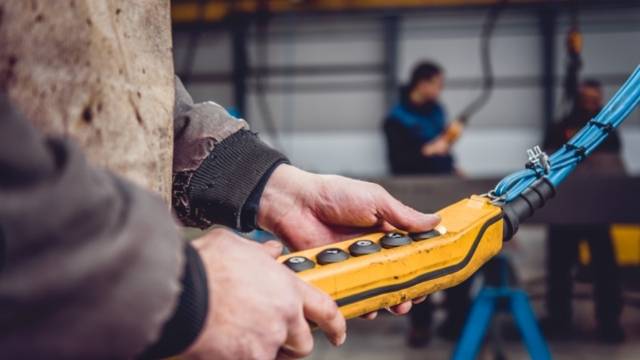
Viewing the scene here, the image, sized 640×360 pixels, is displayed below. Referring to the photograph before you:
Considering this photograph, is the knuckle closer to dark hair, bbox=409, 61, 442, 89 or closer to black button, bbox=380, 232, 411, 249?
black button, bbox=380, 232, 411, 249

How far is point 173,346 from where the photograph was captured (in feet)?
1.90

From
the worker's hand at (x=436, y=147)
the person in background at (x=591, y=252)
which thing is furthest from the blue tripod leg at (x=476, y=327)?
the worker's hand at (x=436, y=147)

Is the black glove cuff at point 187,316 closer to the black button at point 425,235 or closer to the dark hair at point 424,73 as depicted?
the black button at point 425,235

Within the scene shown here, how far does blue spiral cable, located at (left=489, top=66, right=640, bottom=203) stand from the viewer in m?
1.00

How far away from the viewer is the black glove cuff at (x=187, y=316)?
1.85 feet

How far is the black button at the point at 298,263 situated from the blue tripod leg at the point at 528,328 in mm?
2003

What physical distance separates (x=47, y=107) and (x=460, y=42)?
639 centimetres

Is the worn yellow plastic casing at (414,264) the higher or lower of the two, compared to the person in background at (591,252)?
higher

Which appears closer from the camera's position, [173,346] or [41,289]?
[41,289]

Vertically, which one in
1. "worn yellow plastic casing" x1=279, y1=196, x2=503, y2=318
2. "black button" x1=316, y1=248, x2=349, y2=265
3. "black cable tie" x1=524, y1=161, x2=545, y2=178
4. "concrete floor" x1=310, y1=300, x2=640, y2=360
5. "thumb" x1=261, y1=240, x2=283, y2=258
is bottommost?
"concrete floor" x1=310, y1=300, x2=640, y2=360

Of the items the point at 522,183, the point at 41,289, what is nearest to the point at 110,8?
the point at 41,289

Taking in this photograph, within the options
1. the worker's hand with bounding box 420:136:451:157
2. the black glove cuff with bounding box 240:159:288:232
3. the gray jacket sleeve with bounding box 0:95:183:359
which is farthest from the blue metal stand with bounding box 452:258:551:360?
the gray jacket sleeve with bounding box 0:95:183:359

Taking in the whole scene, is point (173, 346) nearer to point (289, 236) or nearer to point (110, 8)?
point (110, 8)

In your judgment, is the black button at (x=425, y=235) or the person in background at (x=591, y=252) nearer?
the black button at (x=425, y=235)
